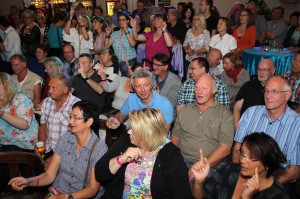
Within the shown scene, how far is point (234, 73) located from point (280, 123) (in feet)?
5.75

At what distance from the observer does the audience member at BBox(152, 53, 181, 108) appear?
3873 millimetres

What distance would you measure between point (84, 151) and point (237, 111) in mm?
1892

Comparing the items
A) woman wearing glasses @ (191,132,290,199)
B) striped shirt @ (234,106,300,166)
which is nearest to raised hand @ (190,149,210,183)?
woman wearing glasses @ (191,132,290,199)

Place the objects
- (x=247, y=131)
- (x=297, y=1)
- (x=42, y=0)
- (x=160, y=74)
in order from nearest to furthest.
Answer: (x=247, y=131), (x=160, y=74), (x=297, y=1), (x=42, y=0)

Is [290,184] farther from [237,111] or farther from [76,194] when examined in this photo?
[76,194]

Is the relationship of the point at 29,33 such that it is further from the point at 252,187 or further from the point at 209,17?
the point at 252,187

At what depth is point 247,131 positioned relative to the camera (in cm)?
276

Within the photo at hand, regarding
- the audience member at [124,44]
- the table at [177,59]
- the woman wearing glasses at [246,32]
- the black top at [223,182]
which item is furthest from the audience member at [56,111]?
the woman wearing glasses at [246,32]

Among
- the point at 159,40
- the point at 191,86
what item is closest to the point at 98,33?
the point at 159,40

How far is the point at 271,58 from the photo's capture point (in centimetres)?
564

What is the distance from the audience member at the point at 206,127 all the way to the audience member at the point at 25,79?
2.16 m

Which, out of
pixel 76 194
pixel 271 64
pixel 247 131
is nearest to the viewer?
pixel 76 194

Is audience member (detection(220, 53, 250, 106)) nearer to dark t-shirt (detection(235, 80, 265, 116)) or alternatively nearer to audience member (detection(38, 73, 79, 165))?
dark t-shirt (detection(235, 80, 265, 116))

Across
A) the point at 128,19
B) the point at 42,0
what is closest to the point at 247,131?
the point at 128,19
